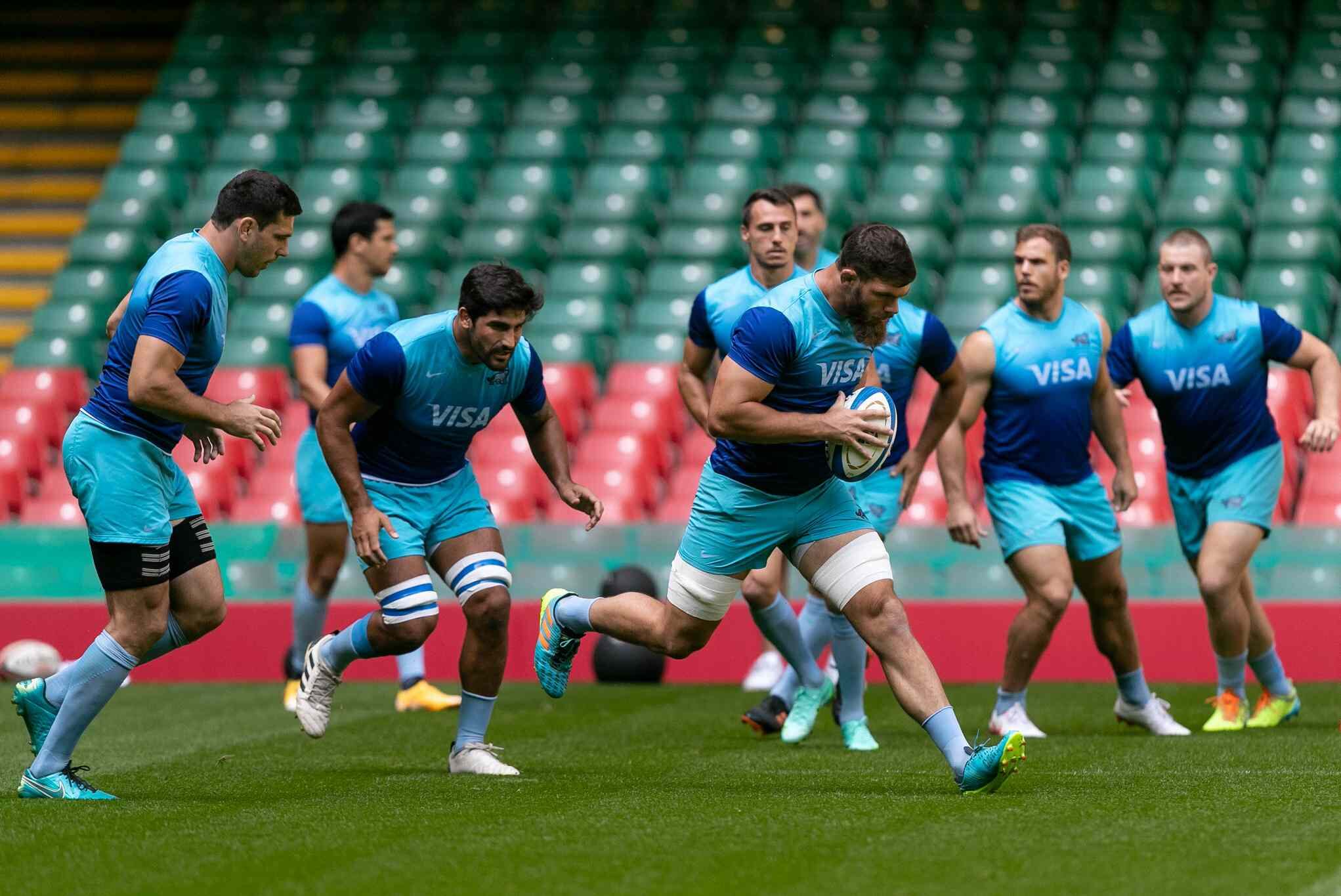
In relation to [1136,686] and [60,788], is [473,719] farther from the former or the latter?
[1136,686]

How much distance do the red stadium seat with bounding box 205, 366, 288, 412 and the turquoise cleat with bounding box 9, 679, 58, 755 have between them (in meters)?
7.68

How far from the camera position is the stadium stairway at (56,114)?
1794 centimetres

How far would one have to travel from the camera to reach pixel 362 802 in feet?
20.3

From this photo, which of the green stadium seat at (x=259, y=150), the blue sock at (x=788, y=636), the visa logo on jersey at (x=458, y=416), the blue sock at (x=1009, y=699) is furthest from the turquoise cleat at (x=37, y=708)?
the green stadium seat at (x=259, y=150)

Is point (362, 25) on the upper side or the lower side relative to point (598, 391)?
upper

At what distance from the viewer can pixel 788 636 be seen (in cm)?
834

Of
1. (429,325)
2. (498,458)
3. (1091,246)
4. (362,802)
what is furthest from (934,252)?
(362,802)

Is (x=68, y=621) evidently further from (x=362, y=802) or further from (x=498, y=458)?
(x=362, y=802)

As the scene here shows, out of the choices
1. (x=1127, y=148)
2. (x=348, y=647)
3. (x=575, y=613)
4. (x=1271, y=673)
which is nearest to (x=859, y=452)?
(x=575, y=613)

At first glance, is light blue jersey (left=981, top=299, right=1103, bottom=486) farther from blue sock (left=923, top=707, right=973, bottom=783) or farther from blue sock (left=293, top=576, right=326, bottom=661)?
blue sock (left=293, top=576, right=326, bottom=661)

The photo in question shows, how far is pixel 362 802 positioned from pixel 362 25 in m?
14.3

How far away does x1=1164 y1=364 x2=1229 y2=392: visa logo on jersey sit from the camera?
844 cm

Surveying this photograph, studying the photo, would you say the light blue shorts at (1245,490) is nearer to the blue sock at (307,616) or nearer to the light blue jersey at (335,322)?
the light blue jersey at (335,322)

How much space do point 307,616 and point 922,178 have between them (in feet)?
26.0
